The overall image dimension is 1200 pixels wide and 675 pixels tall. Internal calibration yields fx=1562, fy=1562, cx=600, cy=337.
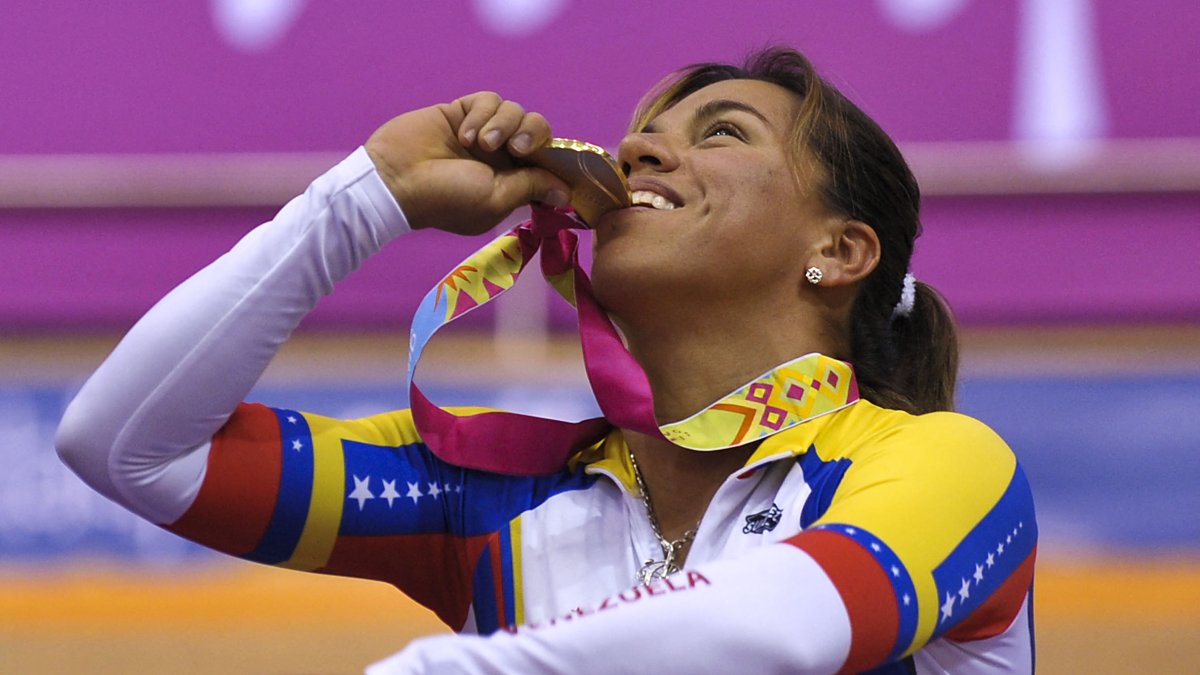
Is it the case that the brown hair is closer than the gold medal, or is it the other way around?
the gold medal

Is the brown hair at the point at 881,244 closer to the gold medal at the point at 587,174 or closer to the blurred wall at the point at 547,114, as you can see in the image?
the gold medal at the point at 587,174

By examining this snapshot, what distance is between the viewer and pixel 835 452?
1578mm

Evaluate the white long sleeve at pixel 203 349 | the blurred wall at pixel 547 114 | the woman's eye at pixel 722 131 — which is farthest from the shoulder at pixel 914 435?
the blurred wall at pixel 547 114

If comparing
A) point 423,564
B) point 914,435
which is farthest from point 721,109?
point 423,564

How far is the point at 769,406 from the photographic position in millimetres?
1648

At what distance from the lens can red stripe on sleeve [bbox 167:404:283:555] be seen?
5.38 ft

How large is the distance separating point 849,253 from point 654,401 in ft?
0.94

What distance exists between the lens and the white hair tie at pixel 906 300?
1.87 metres

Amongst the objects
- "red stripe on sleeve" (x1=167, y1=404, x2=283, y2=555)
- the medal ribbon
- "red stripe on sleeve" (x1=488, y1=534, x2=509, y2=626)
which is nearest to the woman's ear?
the medal ribbon

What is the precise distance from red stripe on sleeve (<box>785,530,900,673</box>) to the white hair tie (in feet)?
2.03

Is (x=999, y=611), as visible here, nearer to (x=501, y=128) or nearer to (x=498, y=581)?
(x=498, y=581)

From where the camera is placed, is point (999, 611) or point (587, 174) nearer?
point (999, 611)

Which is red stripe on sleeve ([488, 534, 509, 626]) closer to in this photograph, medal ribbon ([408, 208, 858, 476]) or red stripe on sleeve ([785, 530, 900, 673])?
medal ribbon ([408, 208, 858, 476])

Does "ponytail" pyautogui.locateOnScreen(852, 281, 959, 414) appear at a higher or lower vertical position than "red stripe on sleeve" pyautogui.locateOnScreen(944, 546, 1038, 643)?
higher
